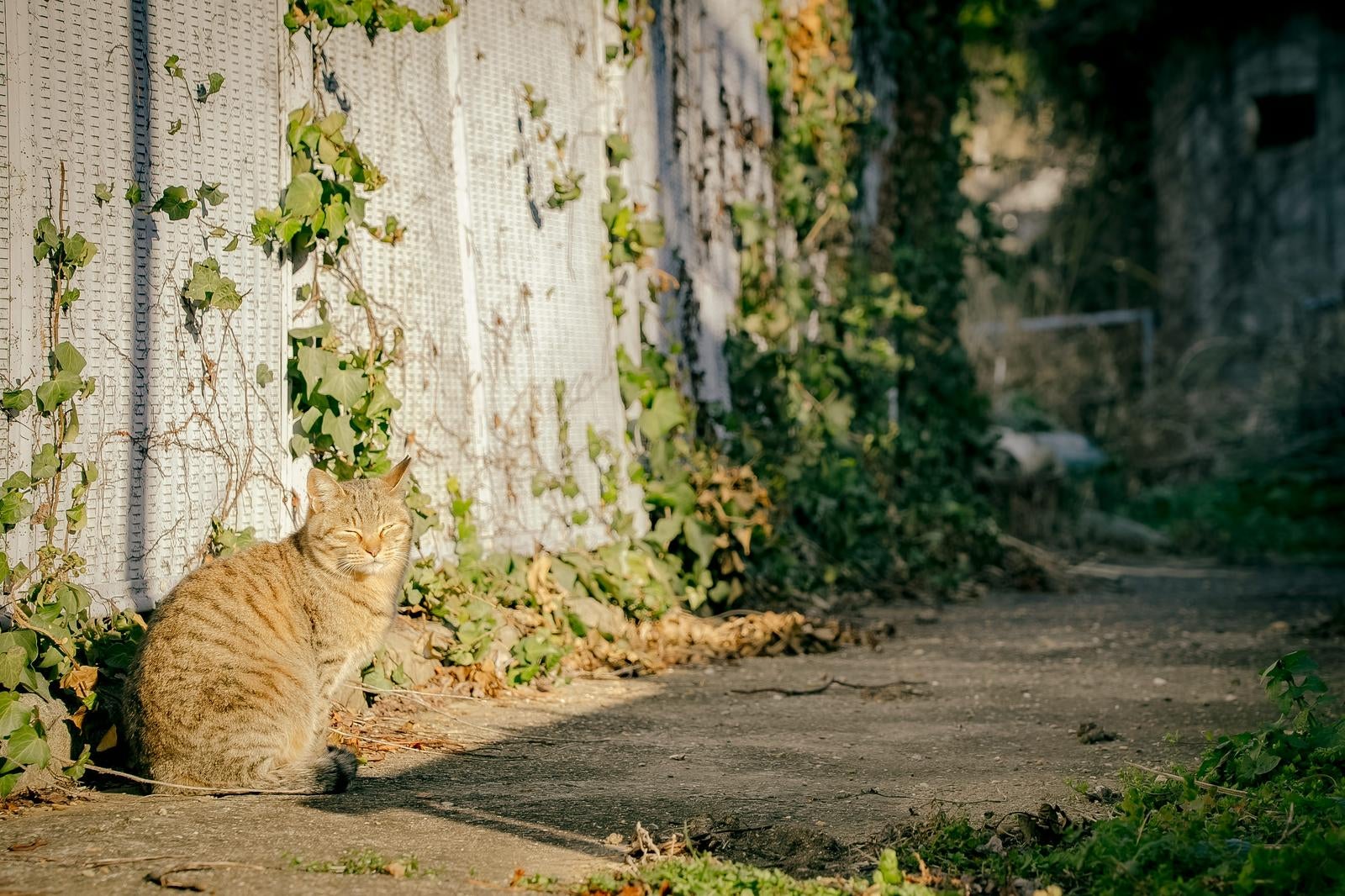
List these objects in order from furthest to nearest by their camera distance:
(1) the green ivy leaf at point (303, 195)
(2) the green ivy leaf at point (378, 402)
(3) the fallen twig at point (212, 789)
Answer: (2) the green ivy leaf at point (378, 402)
(1) the green ivy leaf at point (303, 195)
(3) the fallen twig at point (212, 789)

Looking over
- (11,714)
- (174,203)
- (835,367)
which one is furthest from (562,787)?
(835,367)

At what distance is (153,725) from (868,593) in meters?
5.09

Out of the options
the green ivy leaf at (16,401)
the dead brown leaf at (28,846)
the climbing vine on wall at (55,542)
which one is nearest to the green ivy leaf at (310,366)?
the climbing vine on wall at (55,542)

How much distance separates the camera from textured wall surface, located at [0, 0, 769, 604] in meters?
3.90

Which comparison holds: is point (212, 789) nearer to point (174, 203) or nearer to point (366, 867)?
point (366, 867)

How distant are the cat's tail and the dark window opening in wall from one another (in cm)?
1370

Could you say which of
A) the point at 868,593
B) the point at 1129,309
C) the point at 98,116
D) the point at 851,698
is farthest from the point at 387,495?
the point at 1129,309

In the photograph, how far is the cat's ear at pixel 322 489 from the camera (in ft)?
13.0

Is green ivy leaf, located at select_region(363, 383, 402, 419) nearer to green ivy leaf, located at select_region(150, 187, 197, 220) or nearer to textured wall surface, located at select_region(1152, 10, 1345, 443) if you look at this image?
green ivy leaf, located at select_region(150, 187, 197, 220)

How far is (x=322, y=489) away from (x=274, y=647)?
54cm

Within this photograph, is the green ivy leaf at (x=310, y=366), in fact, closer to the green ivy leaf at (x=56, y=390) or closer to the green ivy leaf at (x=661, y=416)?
the green ivy leaf at (x=56, y=390)

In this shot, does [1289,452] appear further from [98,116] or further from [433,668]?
[98,116]

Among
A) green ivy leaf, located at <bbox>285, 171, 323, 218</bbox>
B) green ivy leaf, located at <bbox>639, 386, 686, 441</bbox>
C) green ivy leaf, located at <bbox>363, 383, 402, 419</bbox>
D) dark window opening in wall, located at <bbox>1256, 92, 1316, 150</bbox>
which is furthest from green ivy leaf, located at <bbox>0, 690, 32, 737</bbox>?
dark window opening in wall, located at <bbox>1256, 92, 1316, 150</bbox>

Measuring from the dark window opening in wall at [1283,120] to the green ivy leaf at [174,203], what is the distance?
1322 centimetres
